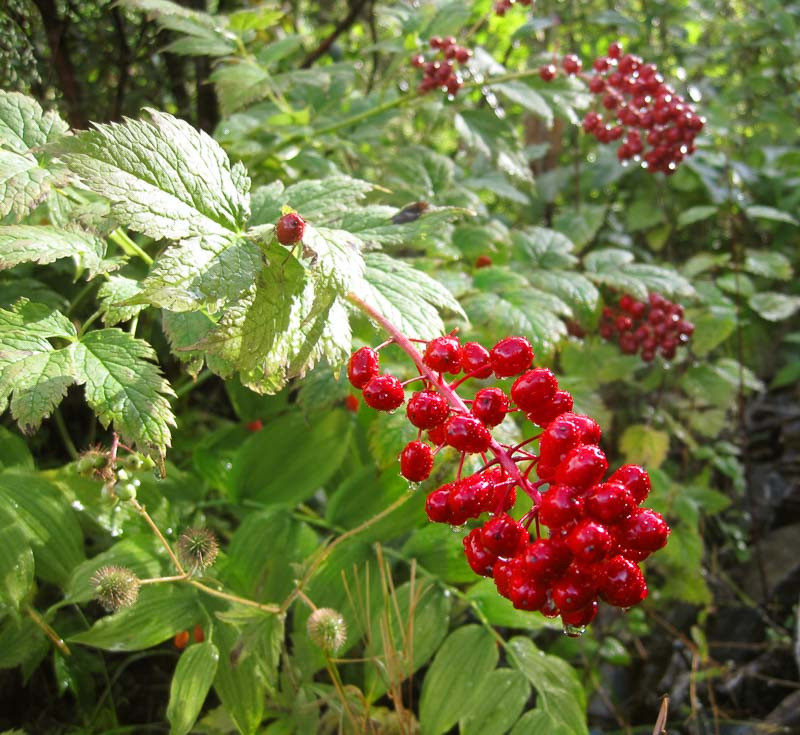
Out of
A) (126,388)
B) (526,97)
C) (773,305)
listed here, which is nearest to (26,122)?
(126,388)

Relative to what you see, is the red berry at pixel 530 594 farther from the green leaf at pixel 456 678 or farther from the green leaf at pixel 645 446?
the green leaf at pixel 645 446

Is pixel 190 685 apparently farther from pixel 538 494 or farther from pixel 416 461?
pixel 538 494

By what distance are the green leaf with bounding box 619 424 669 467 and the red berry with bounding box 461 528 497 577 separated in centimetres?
187

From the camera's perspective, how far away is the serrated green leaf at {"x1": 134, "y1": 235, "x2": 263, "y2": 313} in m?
0.99

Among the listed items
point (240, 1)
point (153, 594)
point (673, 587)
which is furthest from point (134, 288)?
point (240, 1)

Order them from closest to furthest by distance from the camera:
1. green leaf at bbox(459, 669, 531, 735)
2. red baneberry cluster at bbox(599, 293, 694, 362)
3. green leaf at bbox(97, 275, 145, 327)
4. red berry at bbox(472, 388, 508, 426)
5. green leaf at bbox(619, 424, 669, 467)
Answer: red berry at bbox(472, 388, 508, 426)
green leaf at bbox(97, 275, 145, 327)
green leaf at bbox(459, 669, 531, 735)
red baneberry cluster at bbox(599, 293, 694, 362)
green leaf at bbox(619, 424, 669, 467)

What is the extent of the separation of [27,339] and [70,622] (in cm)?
85

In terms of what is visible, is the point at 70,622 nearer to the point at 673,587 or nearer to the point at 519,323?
the point at 519,323

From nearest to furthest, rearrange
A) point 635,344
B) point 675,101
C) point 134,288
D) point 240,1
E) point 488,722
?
point 134,288, point 488,722, point 675,101, point 635,344, point 240,1

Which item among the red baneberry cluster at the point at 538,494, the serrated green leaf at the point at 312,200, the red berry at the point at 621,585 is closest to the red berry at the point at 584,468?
the red baneberry cluster at the point at 538,494

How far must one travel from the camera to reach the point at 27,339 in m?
1.19

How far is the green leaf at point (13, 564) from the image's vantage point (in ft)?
4.26

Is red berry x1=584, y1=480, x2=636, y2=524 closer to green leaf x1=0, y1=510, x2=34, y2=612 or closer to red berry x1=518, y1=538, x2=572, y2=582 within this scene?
red berry x1=518, y1=538, x2=572, y2=582

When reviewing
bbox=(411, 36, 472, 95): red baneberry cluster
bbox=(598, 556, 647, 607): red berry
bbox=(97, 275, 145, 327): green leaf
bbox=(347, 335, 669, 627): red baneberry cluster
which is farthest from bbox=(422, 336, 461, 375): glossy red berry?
bbox=(411, 36, 472, 95): red baneberry cluster
